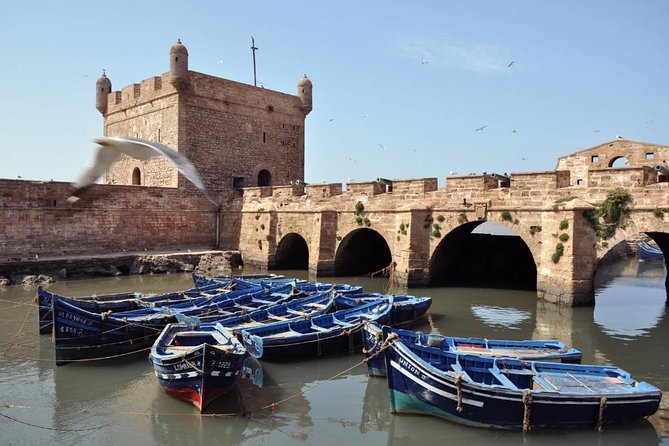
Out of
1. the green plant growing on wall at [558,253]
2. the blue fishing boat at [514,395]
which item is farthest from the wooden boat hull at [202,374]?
the green plant growing on wall at [558,253]

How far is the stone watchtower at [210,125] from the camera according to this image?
87.6 feet

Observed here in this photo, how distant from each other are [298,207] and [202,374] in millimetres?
16301

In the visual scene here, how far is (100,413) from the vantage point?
820 centimetres

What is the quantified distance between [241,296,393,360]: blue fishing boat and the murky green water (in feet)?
0.86

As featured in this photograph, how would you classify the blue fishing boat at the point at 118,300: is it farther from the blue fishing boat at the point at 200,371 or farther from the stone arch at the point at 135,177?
the stone arch at the point at 135,177

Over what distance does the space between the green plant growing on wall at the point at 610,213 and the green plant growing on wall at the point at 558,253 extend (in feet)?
3.56

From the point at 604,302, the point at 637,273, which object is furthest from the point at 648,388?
the point at 637,273

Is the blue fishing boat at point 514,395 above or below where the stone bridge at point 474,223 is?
below

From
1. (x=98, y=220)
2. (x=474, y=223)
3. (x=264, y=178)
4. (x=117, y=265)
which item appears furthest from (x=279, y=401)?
(x=264, y=178)

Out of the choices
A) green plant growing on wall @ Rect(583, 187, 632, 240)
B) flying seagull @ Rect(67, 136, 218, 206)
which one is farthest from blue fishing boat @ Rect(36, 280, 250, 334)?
green plant growing on wall @ Rect(583, 187, 632, 240)

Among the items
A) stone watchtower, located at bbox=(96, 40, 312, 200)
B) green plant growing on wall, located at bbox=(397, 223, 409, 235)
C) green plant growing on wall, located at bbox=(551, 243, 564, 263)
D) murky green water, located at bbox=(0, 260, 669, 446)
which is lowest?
murky green water, located at bbox=(0, 260, 669, 446)

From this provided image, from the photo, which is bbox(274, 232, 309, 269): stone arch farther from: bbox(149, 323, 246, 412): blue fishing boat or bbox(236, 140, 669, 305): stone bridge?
bbox(149, 323, 246, 412): blue fishing boat

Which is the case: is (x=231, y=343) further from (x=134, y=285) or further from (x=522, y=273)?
(x=522, y=273)

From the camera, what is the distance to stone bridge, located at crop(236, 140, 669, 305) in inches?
590
